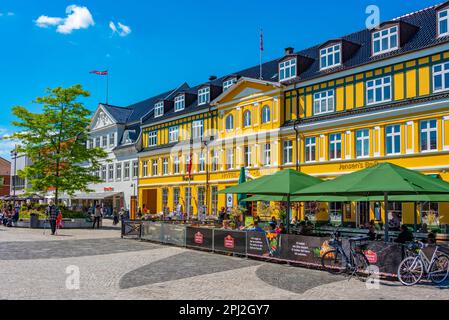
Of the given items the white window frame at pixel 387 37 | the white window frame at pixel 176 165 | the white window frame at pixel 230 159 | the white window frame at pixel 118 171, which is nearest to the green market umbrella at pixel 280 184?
the white window frame at pixel 387 37

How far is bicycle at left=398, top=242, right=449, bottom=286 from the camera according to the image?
1231 cm

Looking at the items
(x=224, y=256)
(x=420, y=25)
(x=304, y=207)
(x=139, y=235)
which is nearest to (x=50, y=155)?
(x=139, y=235)

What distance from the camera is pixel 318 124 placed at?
32188mm

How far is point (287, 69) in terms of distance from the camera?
35.7 m

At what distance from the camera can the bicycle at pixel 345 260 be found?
13547 mm

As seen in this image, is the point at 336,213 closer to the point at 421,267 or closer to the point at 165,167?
the point at 421,267

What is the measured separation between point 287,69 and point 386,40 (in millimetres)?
8172

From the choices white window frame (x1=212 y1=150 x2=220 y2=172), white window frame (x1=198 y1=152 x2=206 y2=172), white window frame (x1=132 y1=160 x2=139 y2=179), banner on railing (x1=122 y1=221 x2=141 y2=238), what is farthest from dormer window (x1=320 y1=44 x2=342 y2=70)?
white window frame (x1=132 y1=160 x2=139 y2=179)

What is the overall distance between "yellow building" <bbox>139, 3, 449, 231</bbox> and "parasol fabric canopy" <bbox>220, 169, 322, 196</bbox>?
34.1ft

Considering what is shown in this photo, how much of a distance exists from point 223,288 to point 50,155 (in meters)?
30.5

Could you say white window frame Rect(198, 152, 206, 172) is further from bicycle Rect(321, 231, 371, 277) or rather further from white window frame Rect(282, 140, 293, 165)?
bicycle Rect(321, 231, 371, 277)

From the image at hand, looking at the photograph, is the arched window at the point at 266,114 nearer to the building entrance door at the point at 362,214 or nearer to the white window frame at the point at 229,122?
the white window frame at the point at 229,122

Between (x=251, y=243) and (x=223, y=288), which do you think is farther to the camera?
(x=251, y=243)
